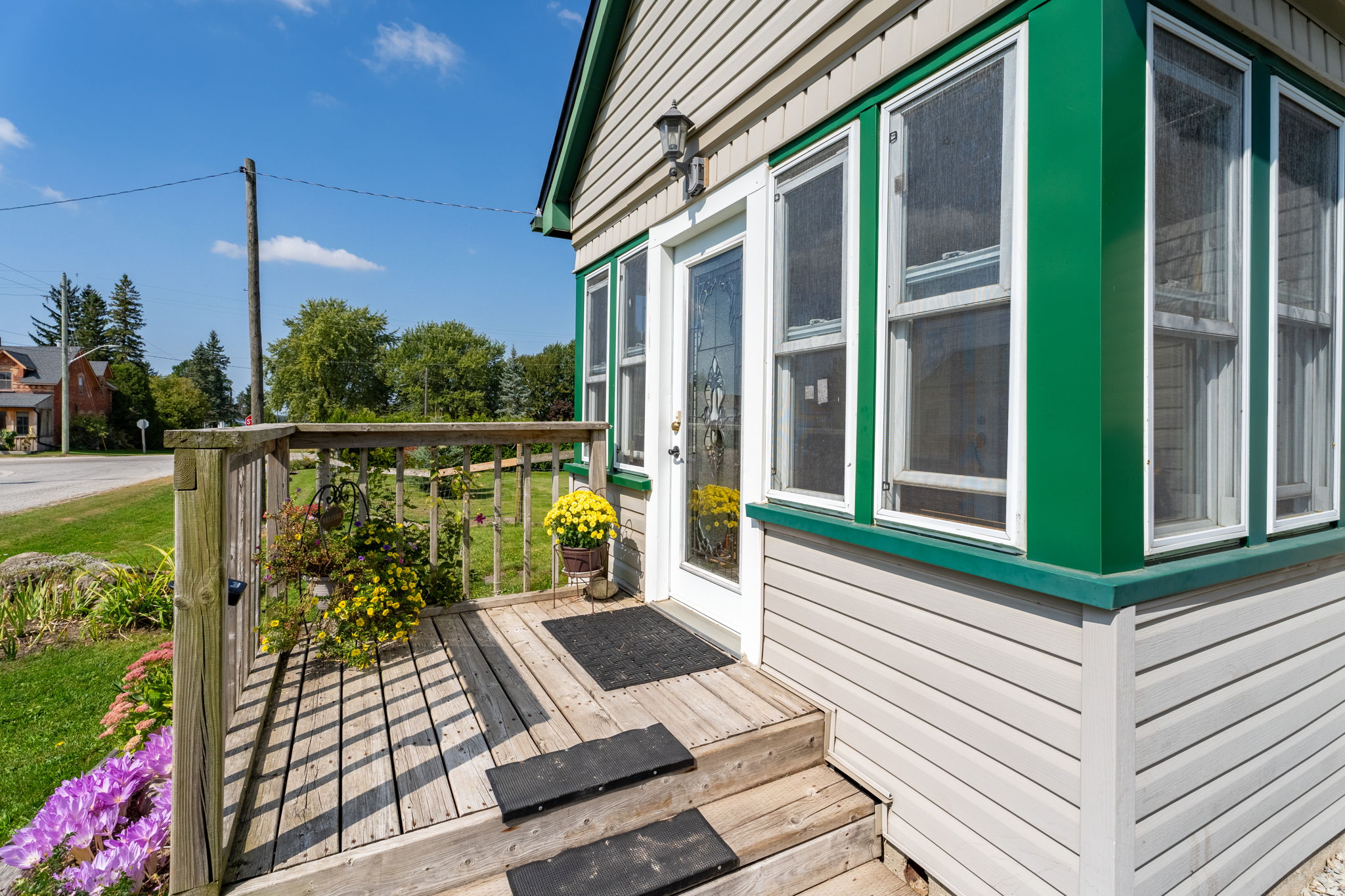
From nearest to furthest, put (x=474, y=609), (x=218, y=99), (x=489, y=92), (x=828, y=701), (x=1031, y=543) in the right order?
(x=1031, y=543)
(x=828, y=701)
(x=474, y=609)
(x=218, y=99)
(x=489, y=92)

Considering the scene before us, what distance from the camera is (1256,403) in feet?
6.32

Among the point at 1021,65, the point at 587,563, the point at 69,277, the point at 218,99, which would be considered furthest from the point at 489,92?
the point at 69,277

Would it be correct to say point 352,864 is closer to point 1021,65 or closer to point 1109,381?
point 1109,381

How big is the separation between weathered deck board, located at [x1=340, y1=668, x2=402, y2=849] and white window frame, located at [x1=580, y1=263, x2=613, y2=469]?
2.00 m

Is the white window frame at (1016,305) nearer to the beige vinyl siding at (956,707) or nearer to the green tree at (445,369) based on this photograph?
the beige vinyl siding at (956,707)

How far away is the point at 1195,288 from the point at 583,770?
228 centimetres

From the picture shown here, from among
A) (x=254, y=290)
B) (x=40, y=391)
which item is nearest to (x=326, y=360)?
(x=40, y=391)

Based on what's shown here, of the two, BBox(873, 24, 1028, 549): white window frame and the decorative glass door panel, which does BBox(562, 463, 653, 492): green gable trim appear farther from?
BBox(873, 24, 1028, 549): white window frame

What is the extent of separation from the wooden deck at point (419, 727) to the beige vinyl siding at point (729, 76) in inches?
90.9

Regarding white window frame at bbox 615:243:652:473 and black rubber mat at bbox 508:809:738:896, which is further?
white window frame at bbox 615:243:652:473

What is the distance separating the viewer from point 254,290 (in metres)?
8.84

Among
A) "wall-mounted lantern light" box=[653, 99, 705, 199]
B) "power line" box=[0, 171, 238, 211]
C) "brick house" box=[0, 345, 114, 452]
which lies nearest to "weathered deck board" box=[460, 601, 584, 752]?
"wall-mounted lantern light" box=[653, 99, 705, 199]

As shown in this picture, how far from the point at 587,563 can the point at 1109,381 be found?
9.46 ft

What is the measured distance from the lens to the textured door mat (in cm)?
275
